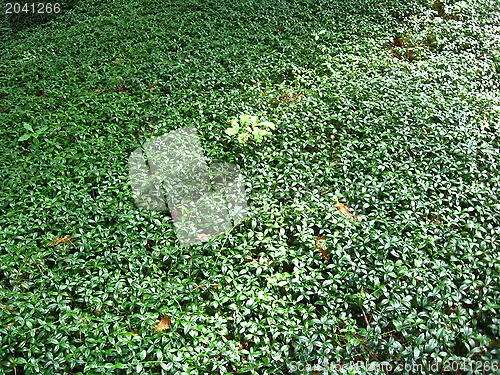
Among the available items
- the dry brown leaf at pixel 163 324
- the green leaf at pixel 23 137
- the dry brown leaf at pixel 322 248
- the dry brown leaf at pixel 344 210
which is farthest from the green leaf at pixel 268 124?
the green leaf at pixel 23 137

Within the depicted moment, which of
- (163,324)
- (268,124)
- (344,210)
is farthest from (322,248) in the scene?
(268,124)

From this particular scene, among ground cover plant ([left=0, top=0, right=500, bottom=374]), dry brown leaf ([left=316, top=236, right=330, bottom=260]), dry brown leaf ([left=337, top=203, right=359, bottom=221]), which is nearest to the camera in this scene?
ground cover plant ([left=0, top=0, right=500, bottom=374])

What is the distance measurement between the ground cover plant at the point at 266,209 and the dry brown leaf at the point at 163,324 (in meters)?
0.01

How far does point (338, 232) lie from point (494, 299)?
3.39 feet

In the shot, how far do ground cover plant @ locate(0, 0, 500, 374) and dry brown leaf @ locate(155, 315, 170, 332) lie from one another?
0.04ft

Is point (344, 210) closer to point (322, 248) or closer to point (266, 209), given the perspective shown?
point (322, 248)

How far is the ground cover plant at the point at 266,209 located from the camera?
91.0 inches

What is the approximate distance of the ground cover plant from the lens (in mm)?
2311

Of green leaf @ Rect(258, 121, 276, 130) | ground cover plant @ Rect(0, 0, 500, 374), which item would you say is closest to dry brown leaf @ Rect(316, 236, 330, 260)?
ground cover plant @ Rect(0, 0, 500, 374)

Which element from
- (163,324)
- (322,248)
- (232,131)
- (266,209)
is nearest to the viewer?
(163,324)

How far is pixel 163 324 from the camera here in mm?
2418

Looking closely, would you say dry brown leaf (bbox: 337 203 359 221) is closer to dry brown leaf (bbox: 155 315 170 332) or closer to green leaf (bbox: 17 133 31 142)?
dry brown leaf (bbox: 155 315 170 332)

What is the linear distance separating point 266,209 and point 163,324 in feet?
3.69

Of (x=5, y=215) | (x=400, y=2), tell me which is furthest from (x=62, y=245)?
(x=400, y=2)
